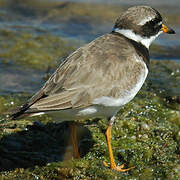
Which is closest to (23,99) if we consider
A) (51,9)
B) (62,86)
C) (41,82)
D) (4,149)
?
(41,82)

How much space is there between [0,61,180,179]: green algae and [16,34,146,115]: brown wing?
0.79 meters

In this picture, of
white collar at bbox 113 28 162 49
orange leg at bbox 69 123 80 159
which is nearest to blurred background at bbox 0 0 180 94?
orange leg at bbox 69 123 80 159

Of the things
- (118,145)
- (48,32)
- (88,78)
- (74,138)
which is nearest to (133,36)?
(88,78)

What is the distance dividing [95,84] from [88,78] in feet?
0.35

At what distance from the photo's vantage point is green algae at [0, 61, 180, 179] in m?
4.63

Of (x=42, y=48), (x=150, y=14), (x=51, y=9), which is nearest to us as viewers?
(x=150, y=14)

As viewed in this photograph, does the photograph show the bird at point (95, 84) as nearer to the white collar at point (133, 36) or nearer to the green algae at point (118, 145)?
the white collar at point (133, 36)

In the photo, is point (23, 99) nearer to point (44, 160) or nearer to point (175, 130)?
point (44, 160)

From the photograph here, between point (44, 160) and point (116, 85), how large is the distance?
4.02ft

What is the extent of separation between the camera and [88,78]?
180 inches

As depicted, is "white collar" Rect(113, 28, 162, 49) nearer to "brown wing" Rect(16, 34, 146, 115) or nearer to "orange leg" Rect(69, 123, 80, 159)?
"brown wing" Rect(16, 34, 146, 115)

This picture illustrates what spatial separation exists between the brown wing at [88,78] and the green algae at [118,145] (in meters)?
0.79

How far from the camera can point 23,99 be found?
6.48 metres

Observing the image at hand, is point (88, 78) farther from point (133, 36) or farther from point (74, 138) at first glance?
point (133, 36)
